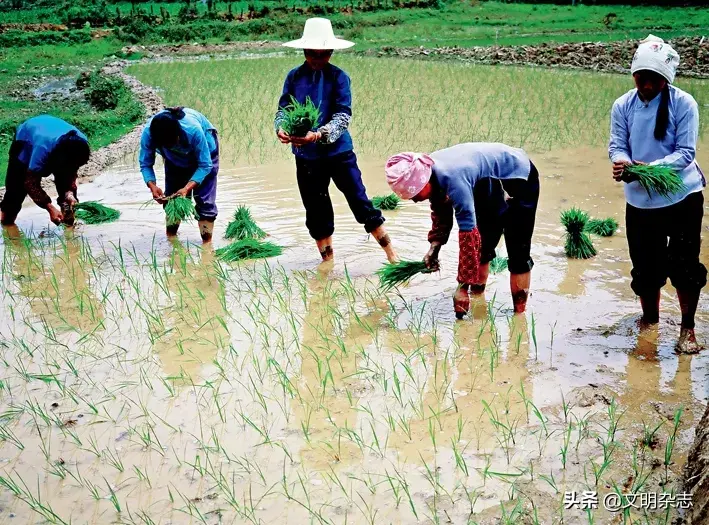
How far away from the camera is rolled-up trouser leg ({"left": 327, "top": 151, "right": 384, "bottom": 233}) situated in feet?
15.3

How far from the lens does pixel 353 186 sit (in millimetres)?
4691

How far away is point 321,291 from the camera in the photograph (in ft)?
15.2

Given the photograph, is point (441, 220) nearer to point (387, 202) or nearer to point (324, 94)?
point (324, 94)

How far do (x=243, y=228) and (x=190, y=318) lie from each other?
4.71 feet

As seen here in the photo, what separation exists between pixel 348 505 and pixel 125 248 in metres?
3.47

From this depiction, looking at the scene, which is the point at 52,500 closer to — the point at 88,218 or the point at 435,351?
the point at 435,351

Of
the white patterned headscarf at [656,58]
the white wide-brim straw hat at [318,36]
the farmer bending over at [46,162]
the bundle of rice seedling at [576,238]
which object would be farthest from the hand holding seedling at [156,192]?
the white patterned headscarf at [656,58]

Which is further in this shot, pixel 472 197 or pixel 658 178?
pixel 472 197

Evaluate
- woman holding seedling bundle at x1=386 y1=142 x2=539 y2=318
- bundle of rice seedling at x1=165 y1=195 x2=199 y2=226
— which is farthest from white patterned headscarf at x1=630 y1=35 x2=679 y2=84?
bundle of rice seedling at x1=165 y1=195 x2=199 y2=226

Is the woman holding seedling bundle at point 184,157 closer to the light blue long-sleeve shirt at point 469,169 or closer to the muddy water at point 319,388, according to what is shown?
the muddy water at point 319,388

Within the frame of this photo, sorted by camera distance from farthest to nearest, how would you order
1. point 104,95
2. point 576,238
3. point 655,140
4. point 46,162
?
point 104,95, point 46,162, point 576,238, point 655,140

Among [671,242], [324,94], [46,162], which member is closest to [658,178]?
[671,242]

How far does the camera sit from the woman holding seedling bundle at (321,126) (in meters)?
4.44

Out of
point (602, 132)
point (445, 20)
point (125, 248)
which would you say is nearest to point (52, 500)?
point (125, 248)
